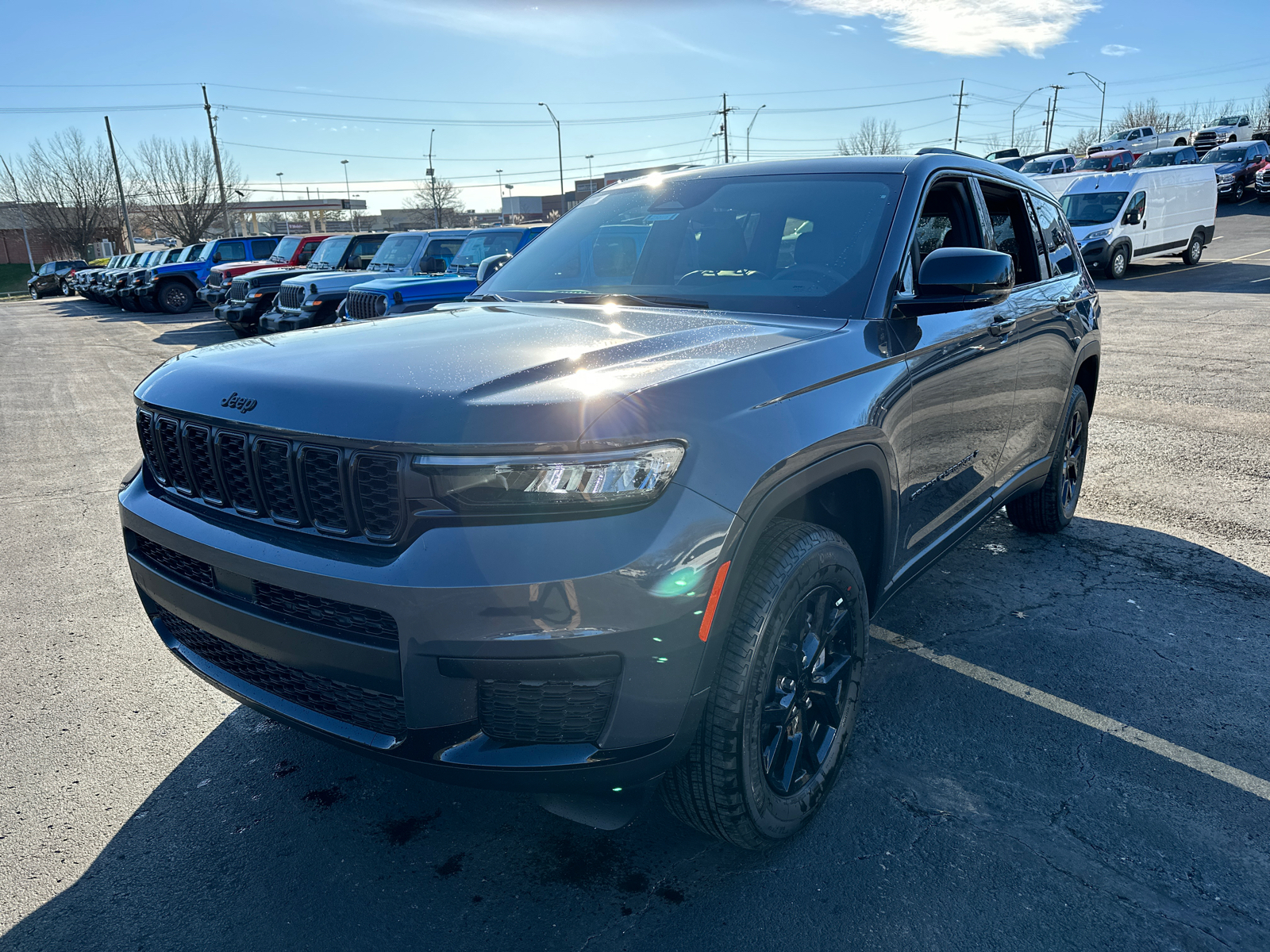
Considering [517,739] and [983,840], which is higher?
[517,739]

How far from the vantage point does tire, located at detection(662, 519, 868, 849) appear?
2.12 metres

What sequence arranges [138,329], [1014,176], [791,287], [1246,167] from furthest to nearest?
1. [1246,167]
2. [138,329]
3. [1014,176]
4. [791,287]

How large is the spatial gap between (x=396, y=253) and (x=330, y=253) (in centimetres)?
344

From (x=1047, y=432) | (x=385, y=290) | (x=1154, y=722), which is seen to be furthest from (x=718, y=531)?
(x=385, y=290)

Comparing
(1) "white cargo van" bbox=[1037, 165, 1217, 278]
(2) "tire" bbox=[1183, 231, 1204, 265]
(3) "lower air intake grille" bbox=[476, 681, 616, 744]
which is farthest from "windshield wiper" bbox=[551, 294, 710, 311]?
(2) "tire" bbox=[1183, 231, 1204, 265]

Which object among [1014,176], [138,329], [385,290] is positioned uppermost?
[1014,176]

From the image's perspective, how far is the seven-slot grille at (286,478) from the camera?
1.96 metres

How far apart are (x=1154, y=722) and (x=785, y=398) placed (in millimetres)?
1912

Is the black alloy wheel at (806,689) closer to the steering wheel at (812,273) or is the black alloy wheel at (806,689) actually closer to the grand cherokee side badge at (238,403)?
the steering wheel at (812,273)

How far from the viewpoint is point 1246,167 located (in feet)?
121

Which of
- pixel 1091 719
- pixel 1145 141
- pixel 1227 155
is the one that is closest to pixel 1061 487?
pixel 1091 719

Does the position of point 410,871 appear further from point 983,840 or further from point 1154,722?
point 1154,722

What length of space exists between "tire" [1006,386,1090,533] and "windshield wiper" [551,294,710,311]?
7.87 feet

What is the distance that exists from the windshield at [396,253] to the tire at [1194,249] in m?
19.2
